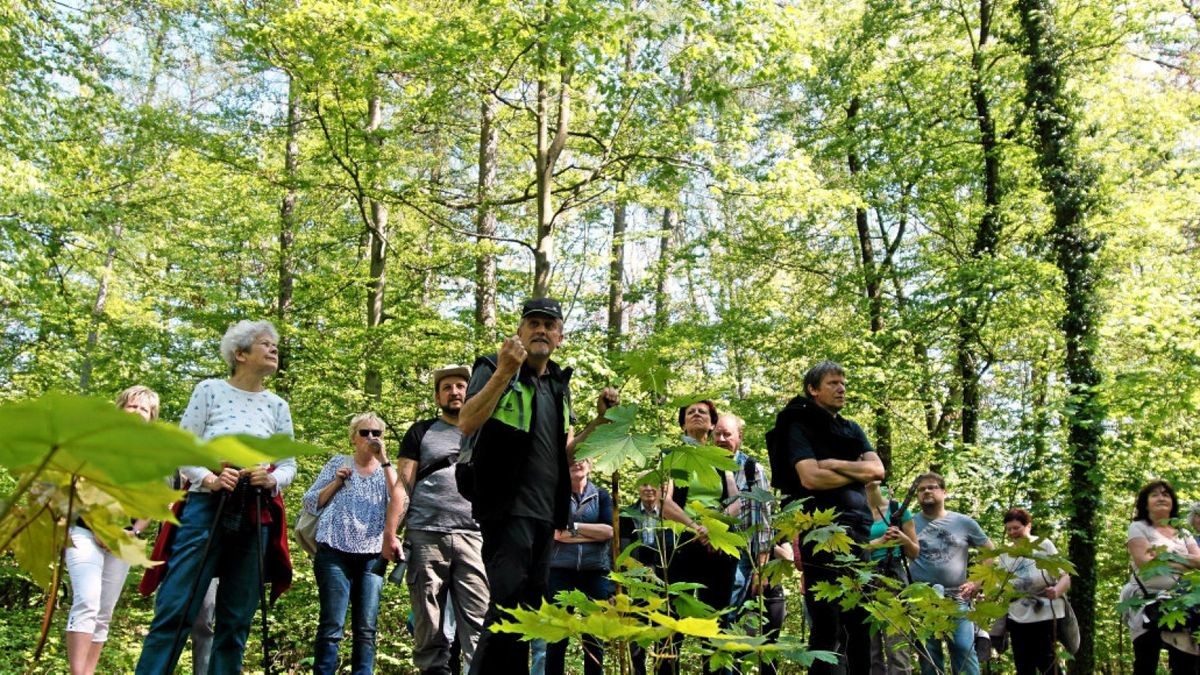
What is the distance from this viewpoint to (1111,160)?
12.0m

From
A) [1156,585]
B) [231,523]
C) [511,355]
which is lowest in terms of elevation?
[1156,585]

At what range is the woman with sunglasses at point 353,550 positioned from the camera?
5207 mm

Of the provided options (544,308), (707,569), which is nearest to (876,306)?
(707,569)

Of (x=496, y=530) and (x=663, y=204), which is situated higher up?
(x=663, y=204)

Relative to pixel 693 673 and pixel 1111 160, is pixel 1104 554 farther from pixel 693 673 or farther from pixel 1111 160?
pixel 693 673

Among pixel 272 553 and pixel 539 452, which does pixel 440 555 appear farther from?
pixel 539 452

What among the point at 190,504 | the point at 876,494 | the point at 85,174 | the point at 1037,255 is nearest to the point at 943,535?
Result: the point at 876,494

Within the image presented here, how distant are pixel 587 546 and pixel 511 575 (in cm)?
260

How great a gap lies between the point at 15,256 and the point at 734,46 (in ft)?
28.5

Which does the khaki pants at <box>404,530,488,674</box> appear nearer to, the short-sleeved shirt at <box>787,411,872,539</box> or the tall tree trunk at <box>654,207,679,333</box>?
the short-sleeved shirt at <box>787,411,872,539</box>

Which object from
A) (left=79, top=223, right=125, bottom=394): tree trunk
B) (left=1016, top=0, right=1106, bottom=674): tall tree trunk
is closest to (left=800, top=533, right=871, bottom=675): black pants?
(left=1016, top=0, right=1106, bottom=674): tall tree trunk

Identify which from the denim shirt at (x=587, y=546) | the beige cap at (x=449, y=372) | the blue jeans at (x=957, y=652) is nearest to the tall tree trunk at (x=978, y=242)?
the blue jeans at (x=957, y=652)

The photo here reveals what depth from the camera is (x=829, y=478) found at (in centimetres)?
418

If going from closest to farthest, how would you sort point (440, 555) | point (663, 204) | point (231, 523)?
point (231, 523)
point (440, 555)
point (663, 204)
